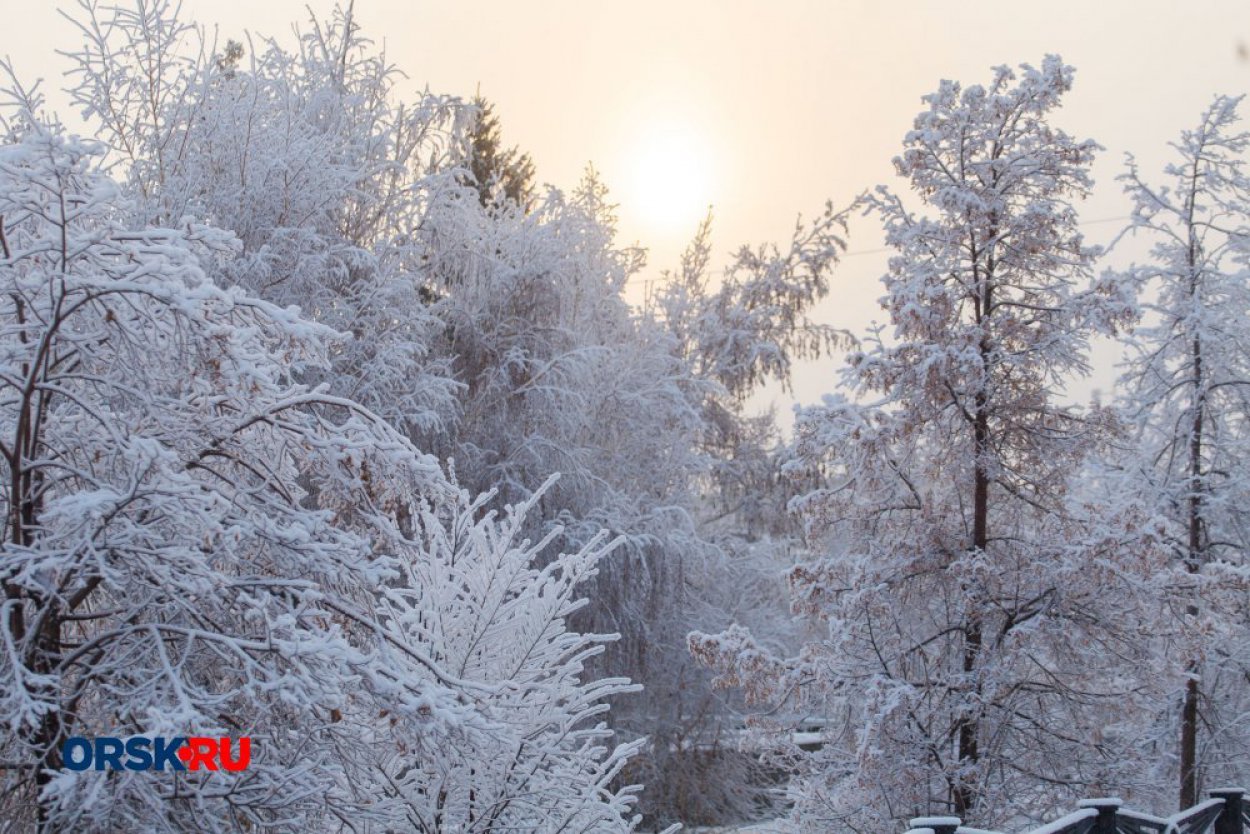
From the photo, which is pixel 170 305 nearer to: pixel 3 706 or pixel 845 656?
pixel 3 706

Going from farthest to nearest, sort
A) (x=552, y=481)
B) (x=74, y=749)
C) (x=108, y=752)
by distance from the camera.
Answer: (x=552, y=481)
(x=74, y=749)
(x=108, y=752)

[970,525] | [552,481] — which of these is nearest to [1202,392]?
[970,525]

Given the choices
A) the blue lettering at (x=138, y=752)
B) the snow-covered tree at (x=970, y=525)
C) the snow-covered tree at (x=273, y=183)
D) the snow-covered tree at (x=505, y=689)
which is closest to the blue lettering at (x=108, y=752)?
the blue lettering at (x=138, y=752)

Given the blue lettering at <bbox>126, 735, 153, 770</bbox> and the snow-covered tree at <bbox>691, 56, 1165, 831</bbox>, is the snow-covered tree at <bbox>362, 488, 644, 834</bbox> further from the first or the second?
the snow-covered tree at <bbox>691, 56, 1165, 831</bbox>

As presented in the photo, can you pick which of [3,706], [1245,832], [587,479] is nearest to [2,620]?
[3,706]

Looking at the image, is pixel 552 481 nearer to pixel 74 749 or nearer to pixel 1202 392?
pixel 74 749

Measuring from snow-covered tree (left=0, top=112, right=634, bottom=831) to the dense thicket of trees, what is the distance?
0.07ft

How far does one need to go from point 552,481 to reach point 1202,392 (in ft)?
33.4

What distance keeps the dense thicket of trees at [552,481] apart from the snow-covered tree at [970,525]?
4 cm

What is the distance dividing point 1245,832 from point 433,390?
902cm

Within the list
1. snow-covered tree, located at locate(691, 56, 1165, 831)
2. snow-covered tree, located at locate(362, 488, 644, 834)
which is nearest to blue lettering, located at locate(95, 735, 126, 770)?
snow-covered tree, located at locate(362, 488, 644, 834)

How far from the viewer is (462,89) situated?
16406 millimetres

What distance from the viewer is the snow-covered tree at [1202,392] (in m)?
13.2

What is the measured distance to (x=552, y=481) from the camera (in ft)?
18.5
